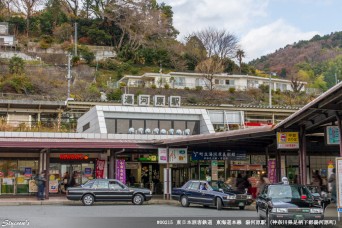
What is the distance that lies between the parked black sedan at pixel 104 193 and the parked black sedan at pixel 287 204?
1041 centimetres

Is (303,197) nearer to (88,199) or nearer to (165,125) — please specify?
(88,199)

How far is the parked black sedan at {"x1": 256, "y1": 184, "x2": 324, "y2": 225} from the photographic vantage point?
15.8m

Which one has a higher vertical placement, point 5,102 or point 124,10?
point 124,10

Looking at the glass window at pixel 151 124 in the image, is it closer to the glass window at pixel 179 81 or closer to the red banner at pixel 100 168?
the red banner at pixel 100 168

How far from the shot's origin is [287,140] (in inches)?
922

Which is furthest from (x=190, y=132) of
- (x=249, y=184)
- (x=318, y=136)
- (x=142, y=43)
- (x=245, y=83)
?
(x=142, y=43)

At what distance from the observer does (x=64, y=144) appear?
30.2m

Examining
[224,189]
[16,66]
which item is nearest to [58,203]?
[224,189]

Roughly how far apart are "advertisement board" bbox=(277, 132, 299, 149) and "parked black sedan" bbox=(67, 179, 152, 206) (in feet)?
26.9

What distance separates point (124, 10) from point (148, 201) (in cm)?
7006

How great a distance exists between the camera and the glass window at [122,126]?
3984cm

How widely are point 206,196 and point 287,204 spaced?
964 centimetres

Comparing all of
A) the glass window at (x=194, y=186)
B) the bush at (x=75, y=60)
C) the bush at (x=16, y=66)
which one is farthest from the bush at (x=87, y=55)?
the glass window at (x=194, y=186)

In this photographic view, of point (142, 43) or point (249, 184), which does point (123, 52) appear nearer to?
point (142, 43)
